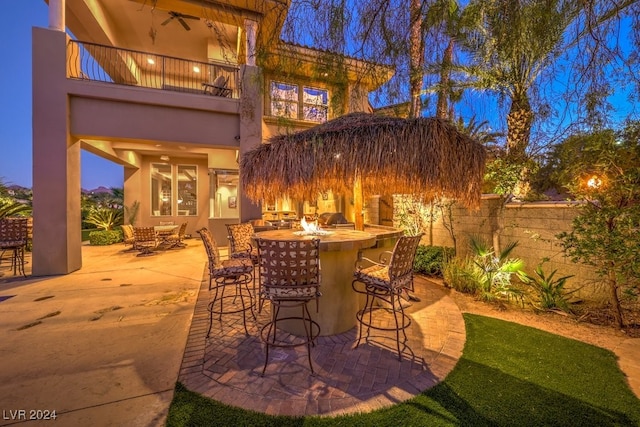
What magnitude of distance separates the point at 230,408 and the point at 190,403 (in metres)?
0.40

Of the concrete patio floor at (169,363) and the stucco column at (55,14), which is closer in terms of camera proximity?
the concrete patio floor at (169,363)

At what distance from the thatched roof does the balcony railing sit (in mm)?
4720

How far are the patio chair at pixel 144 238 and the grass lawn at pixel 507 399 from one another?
26.6 feet

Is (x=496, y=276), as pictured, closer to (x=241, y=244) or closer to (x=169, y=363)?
(x=241, y=244)

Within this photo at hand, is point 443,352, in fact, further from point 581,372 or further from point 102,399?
point 102,399

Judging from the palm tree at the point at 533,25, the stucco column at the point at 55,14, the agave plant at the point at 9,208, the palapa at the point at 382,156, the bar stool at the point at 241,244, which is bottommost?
the bar stool at the point at 241,244

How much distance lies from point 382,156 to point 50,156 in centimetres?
825

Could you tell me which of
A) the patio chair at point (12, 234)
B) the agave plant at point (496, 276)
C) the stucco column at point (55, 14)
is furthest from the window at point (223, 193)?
the agave plant at point (496, 276)

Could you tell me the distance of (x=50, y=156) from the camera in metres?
6.81

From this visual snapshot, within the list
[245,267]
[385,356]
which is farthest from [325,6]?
[385,356]

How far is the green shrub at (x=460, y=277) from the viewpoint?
541 cm

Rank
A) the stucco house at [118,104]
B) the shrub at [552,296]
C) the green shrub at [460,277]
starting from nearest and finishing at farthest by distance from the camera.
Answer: the shrub at [552,296] < the green shrub at [460,277] < the stucco house at [118,104]

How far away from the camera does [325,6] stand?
297 cm

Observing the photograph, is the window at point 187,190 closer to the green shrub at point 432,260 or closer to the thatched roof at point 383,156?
the thatched roof at point 383,156
